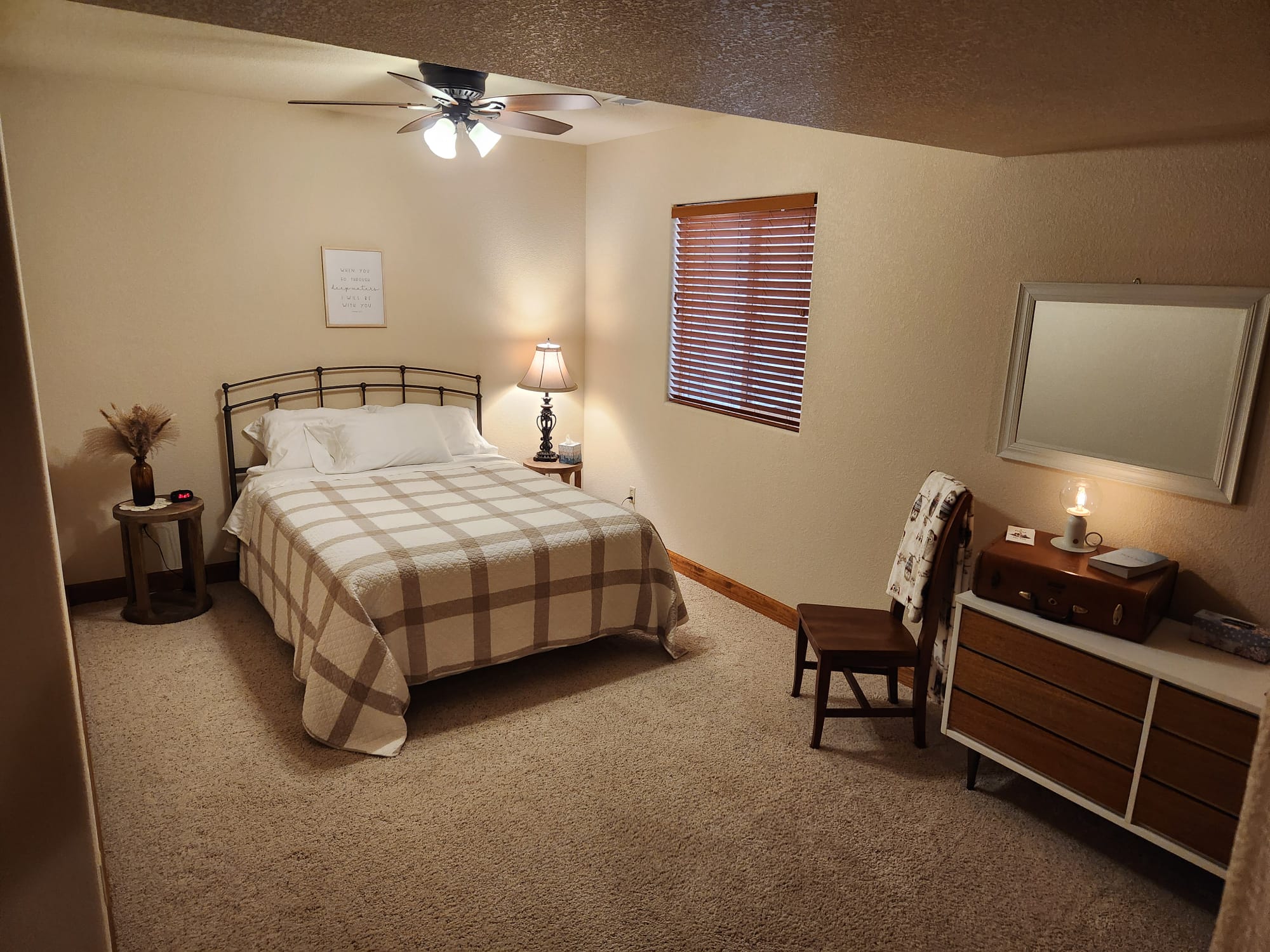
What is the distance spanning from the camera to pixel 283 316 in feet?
14.4

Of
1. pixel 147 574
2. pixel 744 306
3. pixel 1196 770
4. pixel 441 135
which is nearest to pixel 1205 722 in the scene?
pixel 1196 770

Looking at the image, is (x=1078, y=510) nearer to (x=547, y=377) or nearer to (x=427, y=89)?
(x=427, y=89)

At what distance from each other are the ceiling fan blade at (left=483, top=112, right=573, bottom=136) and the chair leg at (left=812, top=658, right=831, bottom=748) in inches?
100

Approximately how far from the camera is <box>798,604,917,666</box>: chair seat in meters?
2.87

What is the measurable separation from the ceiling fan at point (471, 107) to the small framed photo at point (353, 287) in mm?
940

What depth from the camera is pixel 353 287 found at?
4.56m

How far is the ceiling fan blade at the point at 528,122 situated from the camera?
3613 millimetres

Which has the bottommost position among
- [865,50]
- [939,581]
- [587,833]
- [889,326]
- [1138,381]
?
[587,833]

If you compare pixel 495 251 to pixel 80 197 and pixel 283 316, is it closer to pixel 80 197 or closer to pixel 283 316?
pixel 283 316

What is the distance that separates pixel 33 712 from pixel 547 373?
412cm

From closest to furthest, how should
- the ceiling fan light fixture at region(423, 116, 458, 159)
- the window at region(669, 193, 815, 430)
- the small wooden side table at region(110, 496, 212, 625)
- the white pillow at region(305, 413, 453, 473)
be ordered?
the ceiling fan light fixture at region(423, 116, 458, 159)
the small wooden side table at region(110, 496, 212, 625)
the window at region(669, 193, 815, 430)
the white pillow at region(305, 413, 453, 473)

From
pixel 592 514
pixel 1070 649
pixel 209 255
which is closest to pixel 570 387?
pixel 592 514

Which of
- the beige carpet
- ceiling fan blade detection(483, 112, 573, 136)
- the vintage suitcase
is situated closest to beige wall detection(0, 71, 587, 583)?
ceiling fan blade detection(483, 112, 573, 136)

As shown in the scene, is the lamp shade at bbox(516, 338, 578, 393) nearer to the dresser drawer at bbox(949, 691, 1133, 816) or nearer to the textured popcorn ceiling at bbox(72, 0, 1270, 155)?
the textured popcorn ceiling at bbox(72, 0, 1270, 155)
